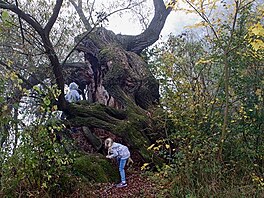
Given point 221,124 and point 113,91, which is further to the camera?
point 113,91

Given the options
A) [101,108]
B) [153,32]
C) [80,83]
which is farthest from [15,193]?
[153,32]

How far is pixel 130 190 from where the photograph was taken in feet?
21.7

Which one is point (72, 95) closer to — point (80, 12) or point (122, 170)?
point (80, 12)

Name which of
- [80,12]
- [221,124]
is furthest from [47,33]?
[80,12]

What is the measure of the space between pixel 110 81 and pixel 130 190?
13.2 ft

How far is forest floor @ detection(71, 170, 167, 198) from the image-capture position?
5934 millimetres

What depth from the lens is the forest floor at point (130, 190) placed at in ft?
19.5

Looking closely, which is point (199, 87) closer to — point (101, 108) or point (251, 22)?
point (251, 22)

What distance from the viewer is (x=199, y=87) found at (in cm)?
753

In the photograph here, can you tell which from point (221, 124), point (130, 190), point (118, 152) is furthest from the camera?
point (118, 152)

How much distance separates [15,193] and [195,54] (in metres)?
6.17

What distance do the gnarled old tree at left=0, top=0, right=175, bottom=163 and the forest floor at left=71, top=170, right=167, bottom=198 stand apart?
98 cm

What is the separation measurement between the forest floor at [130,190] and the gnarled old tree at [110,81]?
0.98 metres

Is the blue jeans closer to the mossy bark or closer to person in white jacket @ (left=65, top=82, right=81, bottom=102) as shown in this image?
the mossy bark
